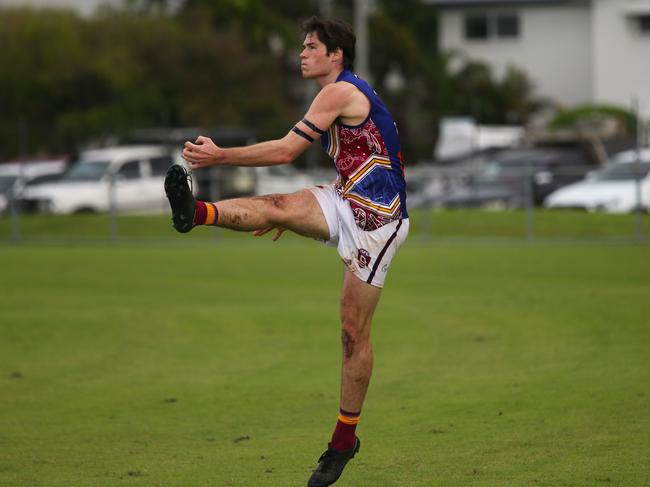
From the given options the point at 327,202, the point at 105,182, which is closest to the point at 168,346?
the point at 327,202

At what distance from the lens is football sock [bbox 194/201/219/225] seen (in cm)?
724

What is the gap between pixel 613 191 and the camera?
2764 centimetres

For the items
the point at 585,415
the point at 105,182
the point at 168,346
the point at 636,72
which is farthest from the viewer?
the point at 636,72

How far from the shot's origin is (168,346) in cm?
1369

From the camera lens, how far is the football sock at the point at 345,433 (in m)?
Result: 7.36

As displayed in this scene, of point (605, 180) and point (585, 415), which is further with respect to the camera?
point (605, 180)

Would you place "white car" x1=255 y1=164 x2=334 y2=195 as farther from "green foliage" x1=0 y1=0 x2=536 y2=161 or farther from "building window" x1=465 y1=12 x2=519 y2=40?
"building window" x1=465 y1=12 x2=519 y2=40

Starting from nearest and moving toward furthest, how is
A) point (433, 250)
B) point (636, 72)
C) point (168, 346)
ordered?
→ point (168, 346) → point (433, 250) → point (636, 72)

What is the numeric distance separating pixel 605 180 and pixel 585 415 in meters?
19.1

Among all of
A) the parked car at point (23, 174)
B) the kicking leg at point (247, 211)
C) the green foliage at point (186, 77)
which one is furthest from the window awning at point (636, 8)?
the kicking leg at point (247, 211)

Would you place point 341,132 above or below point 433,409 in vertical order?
above

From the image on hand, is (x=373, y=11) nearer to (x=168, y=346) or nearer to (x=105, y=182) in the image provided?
(x=105, y=182)

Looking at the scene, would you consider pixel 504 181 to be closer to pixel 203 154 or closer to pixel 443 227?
pixel 443 227

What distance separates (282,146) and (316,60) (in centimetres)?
63
